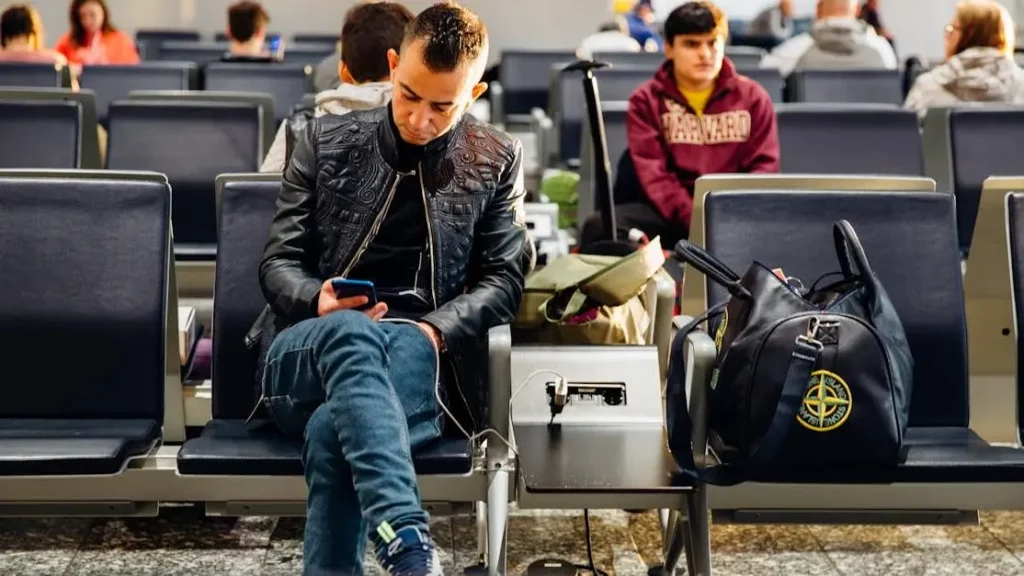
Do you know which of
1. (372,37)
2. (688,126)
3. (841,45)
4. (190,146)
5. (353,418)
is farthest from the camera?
(841,45)

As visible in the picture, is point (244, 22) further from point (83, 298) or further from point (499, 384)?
point (499, 384)

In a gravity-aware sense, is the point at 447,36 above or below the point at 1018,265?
above

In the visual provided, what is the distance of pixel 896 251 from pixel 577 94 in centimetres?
321

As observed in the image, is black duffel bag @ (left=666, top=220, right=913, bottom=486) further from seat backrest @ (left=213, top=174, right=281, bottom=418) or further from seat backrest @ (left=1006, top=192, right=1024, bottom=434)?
seat backrest @ (left=213, top=174, right=281, bottom=418)

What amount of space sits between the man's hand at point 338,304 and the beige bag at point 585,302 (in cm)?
55

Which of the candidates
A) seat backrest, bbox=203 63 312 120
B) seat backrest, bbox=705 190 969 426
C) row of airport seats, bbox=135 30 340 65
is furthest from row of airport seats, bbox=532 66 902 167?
seat backrest, bbox=705 190 969 426

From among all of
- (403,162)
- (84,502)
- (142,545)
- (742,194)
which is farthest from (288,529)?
(742,194)

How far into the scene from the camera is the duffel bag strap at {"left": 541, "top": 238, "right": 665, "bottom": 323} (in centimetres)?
296

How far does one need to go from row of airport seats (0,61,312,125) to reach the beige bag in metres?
3.63

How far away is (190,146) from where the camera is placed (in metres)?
4.42

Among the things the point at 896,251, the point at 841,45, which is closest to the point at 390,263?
the point at 896,251

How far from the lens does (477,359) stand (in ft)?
8.79

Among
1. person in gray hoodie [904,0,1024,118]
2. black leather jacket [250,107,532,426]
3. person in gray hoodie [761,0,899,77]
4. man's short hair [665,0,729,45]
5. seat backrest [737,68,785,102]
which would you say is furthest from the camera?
person in gray hoodie [761,0,899,77]

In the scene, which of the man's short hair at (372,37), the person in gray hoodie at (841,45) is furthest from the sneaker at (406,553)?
the person in gray hoodie at (841,45)
